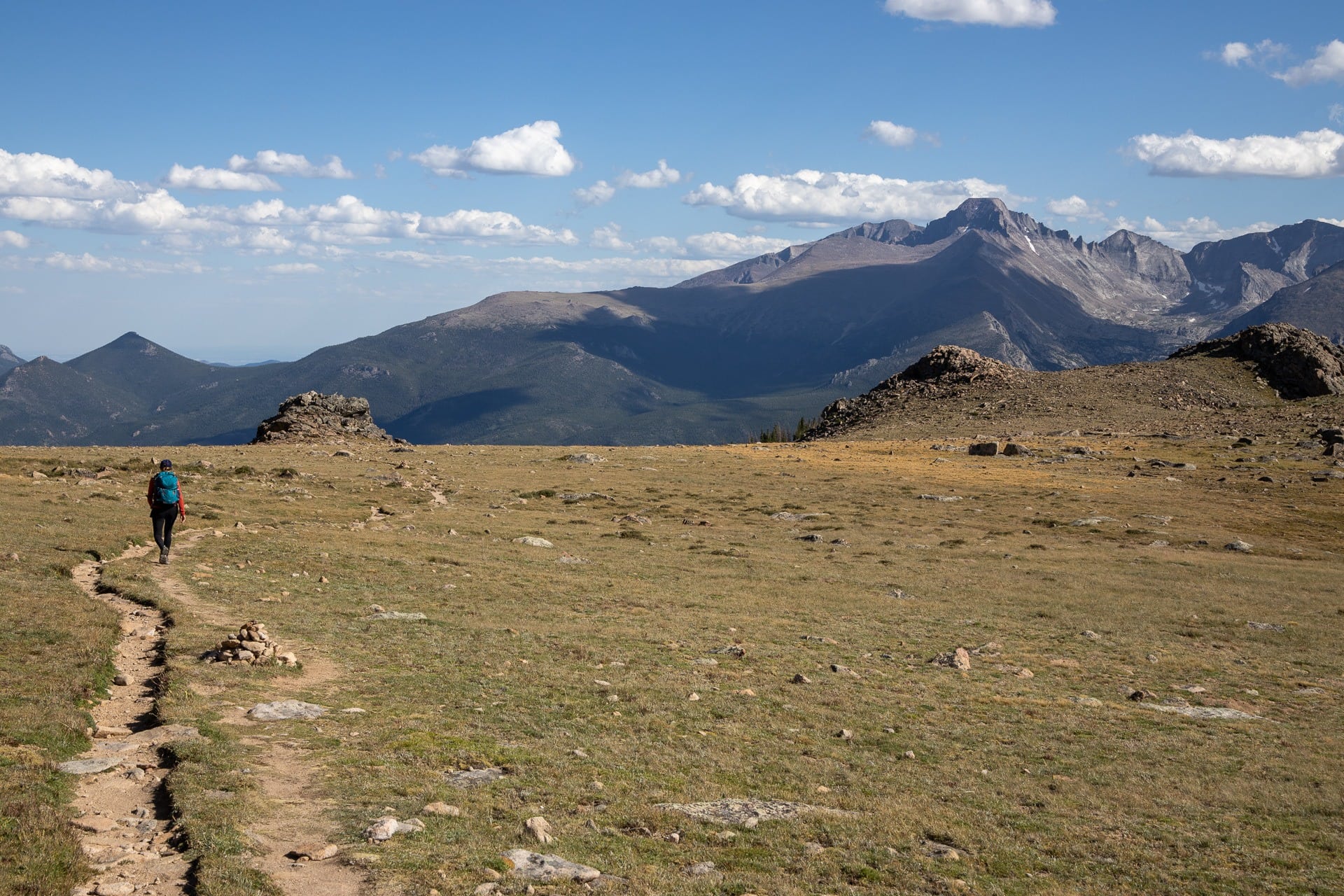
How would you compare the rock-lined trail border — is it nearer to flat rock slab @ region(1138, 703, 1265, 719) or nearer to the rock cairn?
the rock cairn

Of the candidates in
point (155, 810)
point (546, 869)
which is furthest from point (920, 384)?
point (155, 810)

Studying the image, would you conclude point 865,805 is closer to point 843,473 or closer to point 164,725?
point 164,725

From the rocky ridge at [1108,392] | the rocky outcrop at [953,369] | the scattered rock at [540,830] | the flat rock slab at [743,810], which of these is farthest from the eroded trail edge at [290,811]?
the rocky outcrop at [953,369]

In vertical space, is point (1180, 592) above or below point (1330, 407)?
below

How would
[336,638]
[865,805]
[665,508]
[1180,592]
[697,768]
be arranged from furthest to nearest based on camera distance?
[665,508] < [1180,592] < [336,638] < [697,768] < [865,805]

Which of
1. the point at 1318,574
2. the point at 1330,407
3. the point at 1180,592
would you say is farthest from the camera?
the point at 1330,407

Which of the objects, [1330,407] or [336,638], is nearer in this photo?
[336,638]

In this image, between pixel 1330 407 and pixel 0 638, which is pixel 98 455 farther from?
pixel 1330 407

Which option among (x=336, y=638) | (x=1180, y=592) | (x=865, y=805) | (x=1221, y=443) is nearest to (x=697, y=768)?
(x=865, y=805)

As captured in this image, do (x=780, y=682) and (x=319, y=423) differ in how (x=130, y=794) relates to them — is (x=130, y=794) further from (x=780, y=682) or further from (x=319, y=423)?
(x=319, y=423)

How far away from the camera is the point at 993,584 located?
119 ft

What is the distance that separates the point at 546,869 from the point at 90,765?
6943mm

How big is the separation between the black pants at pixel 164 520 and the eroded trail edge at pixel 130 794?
10.3m

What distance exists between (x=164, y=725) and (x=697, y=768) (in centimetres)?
843
